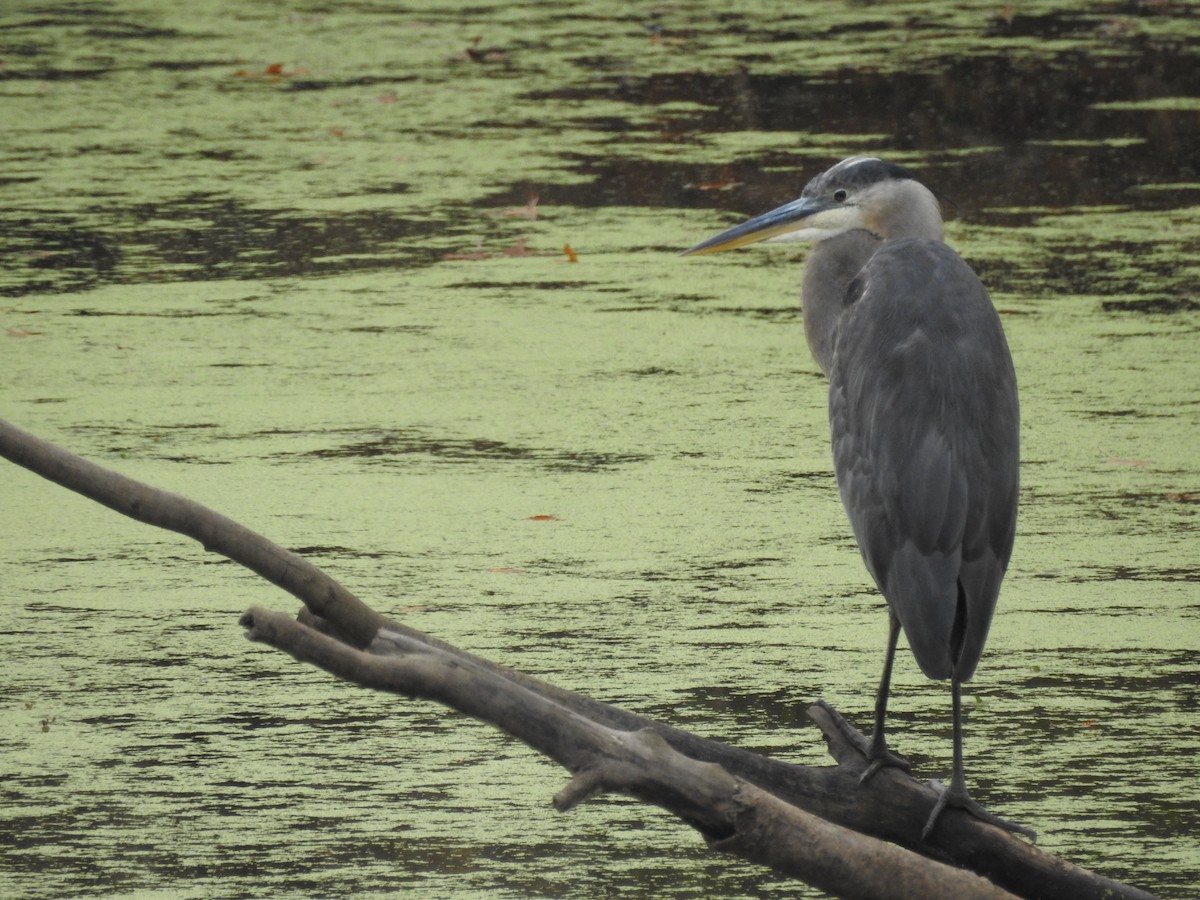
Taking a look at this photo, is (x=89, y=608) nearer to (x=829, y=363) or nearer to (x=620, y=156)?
(x=829, y=363)

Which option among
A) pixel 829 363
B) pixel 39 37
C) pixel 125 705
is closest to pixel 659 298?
pixel 829 363

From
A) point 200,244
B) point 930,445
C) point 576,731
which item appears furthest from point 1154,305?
point 576,731

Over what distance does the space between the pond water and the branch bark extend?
0.35 meters

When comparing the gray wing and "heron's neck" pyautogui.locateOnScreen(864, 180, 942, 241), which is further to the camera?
"heron's neck" pyautogui.locateOnScreen(864, 180, 942, 241)

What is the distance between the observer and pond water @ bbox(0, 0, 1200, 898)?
2.46 m

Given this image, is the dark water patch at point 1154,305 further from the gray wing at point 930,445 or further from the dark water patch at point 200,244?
the gray wing at point 930,445

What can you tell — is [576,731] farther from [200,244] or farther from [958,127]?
[958,127]

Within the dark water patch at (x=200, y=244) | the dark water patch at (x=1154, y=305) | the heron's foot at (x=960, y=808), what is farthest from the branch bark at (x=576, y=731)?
the dark water patch at (x=200, y=244)

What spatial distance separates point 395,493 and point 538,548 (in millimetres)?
323

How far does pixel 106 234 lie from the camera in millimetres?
4922

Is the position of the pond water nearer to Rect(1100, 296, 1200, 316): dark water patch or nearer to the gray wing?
Rect(1100, 296, 1200, 316): dark water patch

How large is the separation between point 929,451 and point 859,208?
22.1 inches

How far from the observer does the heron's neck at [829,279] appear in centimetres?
271

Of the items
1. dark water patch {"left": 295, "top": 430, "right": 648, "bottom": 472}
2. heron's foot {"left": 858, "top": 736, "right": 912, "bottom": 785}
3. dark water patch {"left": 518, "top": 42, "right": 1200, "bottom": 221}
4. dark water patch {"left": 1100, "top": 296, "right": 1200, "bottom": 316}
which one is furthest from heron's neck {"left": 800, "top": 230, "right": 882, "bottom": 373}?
dark water patch {"left": 518, "top": 42, "right": 1200, "bottom": 221}
